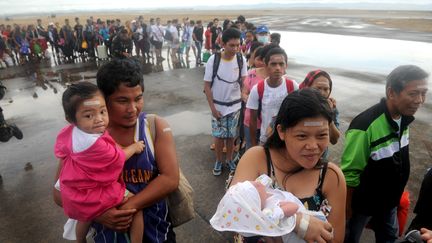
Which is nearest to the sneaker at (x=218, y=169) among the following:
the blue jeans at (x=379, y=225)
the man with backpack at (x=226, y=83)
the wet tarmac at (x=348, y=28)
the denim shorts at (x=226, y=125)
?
the man with backpack at (x=226, y=83)

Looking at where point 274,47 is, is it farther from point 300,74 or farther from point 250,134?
point 300,74

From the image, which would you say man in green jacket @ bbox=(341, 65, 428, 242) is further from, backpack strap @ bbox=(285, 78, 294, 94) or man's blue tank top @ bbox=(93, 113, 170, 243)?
man's blue tank top @ bbox=(93, 113, 170, 243)

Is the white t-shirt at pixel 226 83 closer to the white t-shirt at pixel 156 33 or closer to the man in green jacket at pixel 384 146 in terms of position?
the man in green jacket at pixel 384 146

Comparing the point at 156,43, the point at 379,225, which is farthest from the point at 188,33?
the point at 379,225

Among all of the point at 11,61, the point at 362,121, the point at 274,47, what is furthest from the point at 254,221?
the point at 11,61

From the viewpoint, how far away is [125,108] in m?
1.79

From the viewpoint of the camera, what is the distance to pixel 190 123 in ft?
22.5

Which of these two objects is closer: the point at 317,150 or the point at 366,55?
the point at 317,150

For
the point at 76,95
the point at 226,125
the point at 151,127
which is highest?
the point at 76,95

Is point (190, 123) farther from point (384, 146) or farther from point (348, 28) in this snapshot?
point (348, 28)

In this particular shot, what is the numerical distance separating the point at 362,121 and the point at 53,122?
6988mm

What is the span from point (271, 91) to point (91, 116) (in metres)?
2.29

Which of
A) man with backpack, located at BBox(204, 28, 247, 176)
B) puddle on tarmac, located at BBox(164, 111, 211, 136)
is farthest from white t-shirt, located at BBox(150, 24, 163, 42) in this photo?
→ man with backpack, located at BBox(204, 28, 247, 176)

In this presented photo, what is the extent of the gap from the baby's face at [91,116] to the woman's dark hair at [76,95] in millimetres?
23
